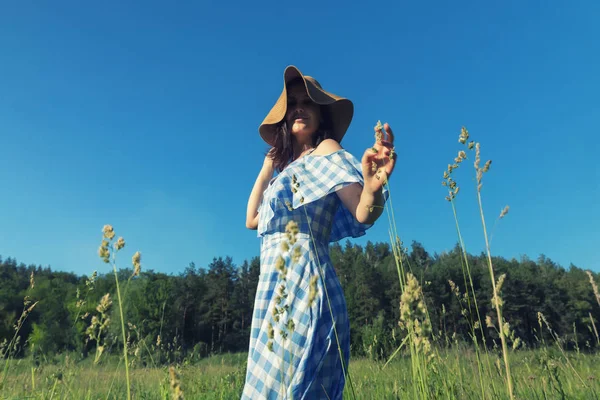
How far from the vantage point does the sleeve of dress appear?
7.09 ft

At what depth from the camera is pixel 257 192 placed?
283cm

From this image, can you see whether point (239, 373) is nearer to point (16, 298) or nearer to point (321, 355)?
point (321, 355)

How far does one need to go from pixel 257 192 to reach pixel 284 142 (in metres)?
0.42

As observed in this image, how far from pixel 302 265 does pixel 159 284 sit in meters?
33.8

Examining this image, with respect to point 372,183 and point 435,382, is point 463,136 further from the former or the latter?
point 435,382

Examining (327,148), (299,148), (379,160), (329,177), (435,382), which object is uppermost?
(299,148)

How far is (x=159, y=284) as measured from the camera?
3284 centimetres

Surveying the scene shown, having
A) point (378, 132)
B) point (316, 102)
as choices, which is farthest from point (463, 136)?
point (316, 102)

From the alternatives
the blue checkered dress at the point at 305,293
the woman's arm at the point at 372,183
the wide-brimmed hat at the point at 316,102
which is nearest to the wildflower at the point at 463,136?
the woman's arm at the point at 372,183

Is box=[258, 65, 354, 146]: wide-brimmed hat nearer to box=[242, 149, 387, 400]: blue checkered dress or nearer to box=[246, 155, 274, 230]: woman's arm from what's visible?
box=[246, 155, 274, 230]: woman's arm

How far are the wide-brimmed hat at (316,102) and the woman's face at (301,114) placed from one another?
0.22 feet

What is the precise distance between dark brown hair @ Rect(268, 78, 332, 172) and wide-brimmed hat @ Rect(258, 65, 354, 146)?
0.19 ft

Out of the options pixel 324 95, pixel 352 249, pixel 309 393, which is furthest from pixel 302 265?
pixel 352 249

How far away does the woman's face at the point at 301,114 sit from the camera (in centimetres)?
276
